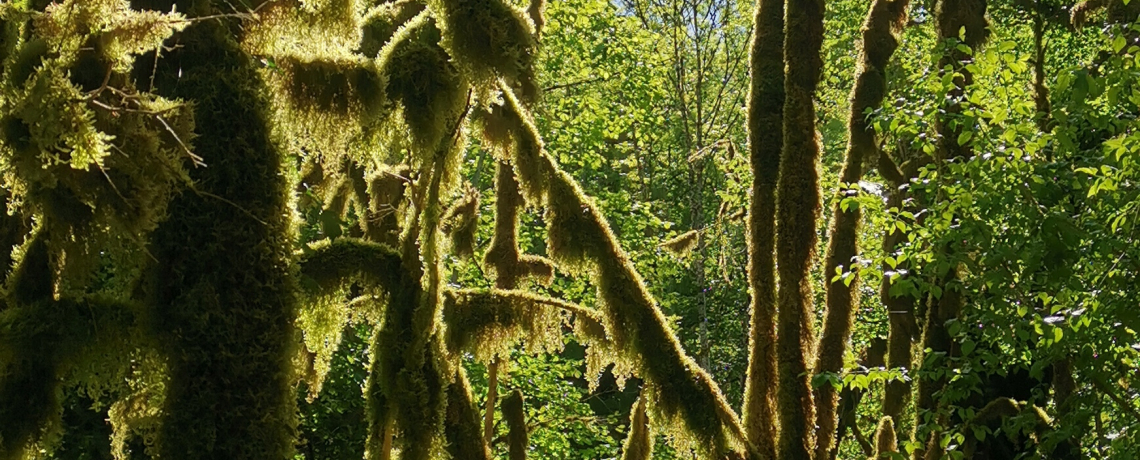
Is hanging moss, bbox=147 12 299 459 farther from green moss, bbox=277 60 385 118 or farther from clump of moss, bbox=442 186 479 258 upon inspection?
clump of moss, bbox=442 186 479 258

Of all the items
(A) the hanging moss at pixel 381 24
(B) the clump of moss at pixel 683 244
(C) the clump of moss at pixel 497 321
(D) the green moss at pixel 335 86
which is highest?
(A) the hanging moss at pixel 381 24

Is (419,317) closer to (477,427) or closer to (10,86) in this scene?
(477,427)

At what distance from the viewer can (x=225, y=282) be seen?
13.9 feet

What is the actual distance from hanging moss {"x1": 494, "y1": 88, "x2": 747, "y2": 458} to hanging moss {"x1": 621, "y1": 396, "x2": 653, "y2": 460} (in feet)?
4.32

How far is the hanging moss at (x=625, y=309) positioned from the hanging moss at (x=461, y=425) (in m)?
1.02

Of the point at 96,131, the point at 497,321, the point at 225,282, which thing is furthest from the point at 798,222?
the point at 96,131

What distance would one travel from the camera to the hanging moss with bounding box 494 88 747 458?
277 inches

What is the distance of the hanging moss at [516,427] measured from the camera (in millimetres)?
8578

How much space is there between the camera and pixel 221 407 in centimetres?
418

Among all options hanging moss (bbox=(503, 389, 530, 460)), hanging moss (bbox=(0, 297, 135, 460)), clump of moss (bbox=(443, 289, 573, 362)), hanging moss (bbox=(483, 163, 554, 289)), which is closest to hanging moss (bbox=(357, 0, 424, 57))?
hanging moss (bbox=(483, 163, 554, 289))

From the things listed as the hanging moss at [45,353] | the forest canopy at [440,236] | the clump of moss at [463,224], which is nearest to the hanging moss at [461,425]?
the forest canopy at [440,236]

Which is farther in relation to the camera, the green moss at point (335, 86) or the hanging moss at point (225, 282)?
the green moss at point (335, 86)

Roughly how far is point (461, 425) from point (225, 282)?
9.94ft

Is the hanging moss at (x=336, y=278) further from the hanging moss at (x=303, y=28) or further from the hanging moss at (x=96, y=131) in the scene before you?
the hanging moss at (x=96, y=131)
